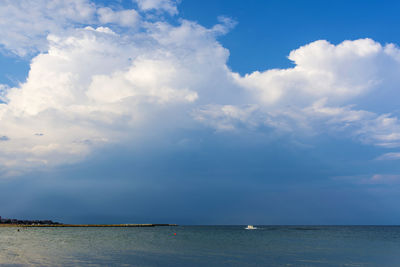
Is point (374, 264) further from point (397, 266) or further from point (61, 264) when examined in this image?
point (61, 264)

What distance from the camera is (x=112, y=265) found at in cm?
3447

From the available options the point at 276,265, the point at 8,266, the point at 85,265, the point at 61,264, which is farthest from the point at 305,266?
the point at 8,266

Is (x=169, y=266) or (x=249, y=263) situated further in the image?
(x=249, y=263)

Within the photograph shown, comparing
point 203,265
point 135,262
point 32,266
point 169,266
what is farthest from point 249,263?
point 32,266

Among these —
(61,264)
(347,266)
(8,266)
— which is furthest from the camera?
(347,266)

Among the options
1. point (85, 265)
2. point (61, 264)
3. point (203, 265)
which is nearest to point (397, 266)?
point (203, 265)

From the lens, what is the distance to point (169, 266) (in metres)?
34.7

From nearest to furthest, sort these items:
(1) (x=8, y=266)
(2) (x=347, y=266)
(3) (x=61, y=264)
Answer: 1. (1) (x=8, y=266)
2. (3) (x=61, y=264)
3. (2) (x=347, y=266)

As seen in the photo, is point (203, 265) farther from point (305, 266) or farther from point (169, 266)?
point (305, 266)

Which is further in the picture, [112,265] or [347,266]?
[347,266]

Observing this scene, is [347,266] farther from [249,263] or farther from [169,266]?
[169,266]

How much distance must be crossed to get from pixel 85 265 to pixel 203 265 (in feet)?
40.3

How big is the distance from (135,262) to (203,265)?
7810mm

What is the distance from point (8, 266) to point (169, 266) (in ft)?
51.4
